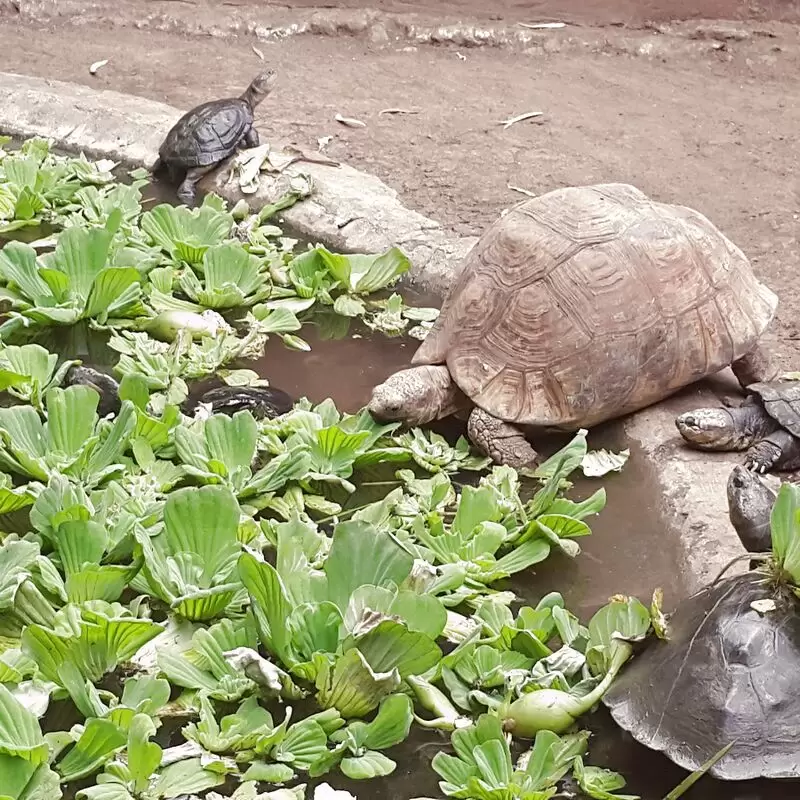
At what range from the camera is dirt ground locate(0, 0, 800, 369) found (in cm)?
511

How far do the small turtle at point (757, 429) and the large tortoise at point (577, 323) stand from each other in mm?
223

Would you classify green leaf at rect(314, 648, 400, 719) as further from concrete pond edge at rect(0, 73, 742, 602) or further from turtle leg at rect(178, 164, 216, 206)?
turtle leg at rect(178, 164, 216, 206)

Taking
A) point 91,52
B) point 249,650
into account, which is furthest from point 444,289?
point 91,52

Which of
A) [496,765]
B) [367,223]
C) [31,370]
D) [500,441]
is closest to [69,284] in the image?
[31,370]

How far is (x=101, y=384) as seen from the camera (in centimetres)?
337

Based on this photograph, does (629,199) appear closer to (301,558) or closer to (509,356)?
(509,356)

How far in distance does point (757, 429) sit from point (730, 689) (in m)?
1.32

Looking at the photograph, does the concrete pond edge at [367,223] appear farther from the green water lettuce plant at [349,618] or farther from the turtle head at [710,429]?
the green water lettuce plant at [349,618]

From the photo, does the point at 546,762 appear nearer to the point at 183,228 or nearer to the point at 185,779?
the point at 185,779

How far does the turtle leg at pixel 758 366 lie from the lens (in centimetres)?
359

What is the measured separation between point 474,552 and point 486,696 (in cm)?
50

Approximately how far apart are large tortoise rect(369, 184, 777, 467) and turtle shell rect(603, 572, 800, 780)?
45.0 inches

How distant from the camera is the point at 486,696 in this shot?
2.30 m

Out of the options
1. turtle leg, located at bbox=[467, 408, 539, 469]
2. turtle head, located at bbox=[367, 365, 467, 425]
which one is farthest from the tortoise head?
turtle leg, located at bbox=[467, 408, 539, 469]
